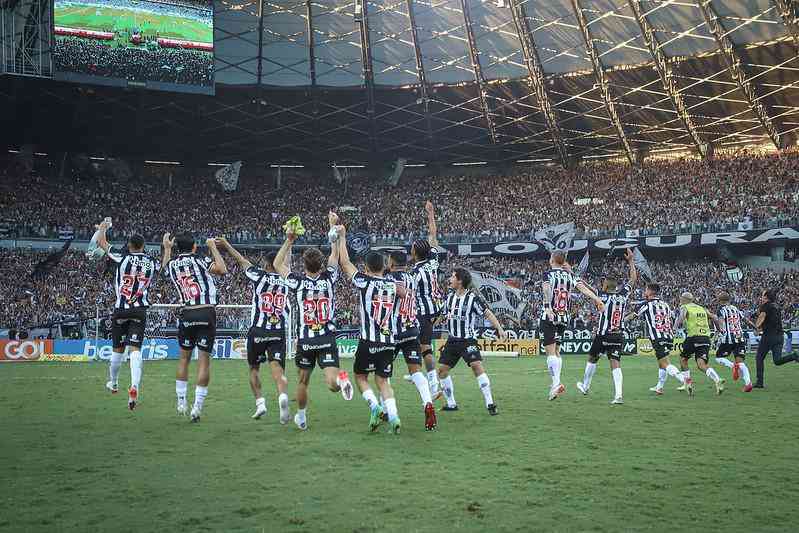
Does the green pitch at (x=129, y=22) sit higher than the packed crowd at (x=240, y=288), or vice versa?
the green pitch at (x=129, y=22)

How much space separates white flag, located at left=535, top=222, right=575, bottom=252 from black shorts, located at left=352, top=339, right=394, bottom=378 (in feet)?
144

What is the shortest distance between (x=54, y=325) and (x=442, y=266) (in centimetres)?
2653

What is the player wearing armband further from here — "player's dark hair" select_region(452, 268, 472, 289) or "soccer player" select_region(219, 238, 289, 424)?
"player's dark hair" select_region(452, 268, 472, 289)

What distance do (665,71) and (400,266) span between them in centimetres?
4062

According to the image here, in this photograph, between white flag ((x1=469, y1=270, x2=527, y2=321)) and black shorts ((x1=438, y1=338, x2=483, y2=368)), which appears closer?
black shorts ((x1=438, y1=338, x2=483, y2=368))

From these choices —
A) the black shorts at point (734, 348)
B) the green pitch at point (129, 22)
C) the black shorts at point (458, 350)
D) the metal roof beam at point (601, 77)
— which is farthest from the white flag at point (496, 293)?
the black shorts at point (458, 350)

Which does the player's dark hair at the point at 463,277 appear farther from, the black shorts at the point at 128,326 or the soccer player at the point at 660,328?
the black shorts at the point at 128,326

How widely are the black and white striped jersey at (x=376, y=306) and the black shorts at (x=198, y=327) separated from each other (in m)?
2.79

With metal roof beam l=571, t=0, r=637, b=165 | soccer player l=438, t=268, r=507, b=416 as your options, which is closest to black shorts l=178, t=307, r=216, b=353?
soccer player l=438, t=268, r=507, b=416

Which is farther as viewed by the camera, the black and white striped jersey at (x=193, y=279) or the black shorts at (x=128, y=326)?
the black shorts at (x=128, y=326)

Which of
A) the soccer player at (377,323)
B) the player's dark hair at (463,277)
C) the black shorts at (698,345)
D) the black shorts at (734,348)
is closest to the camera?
the soccer player at (377,323)

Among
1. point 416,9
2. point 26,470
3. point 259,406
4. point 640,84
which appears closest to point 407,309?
point 259,406

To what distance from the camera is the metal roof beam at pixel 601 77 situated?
44.2 m

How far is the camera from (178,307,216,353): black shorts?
12.2m
